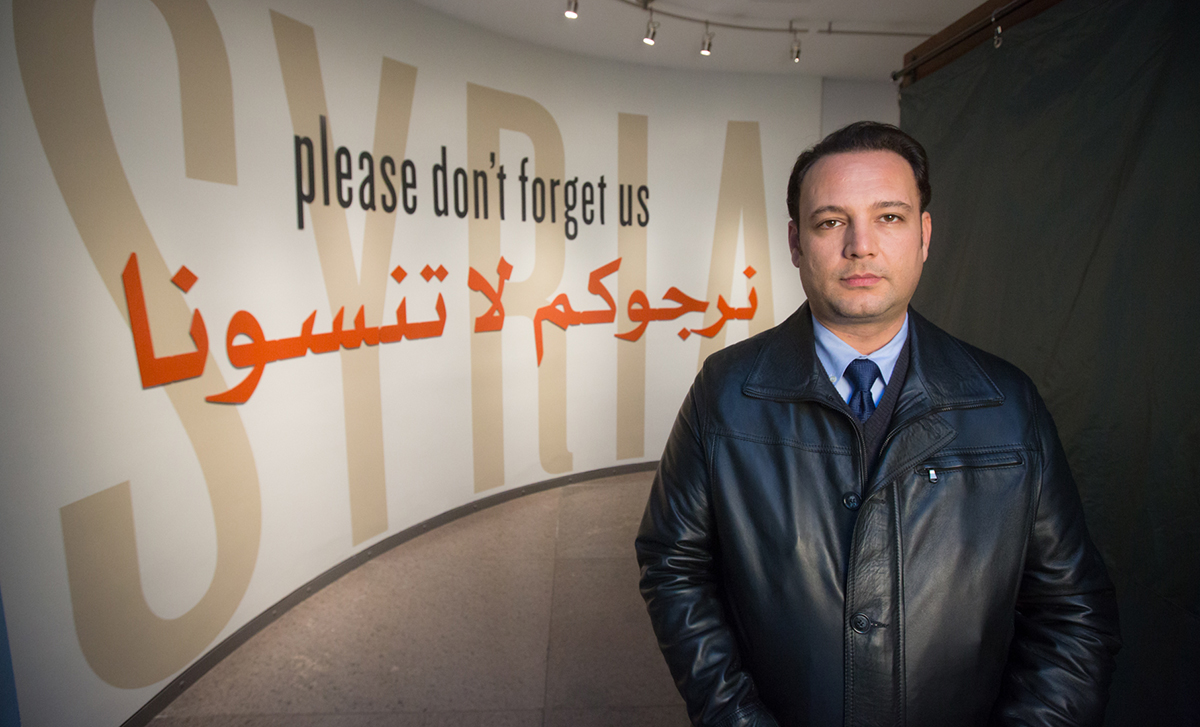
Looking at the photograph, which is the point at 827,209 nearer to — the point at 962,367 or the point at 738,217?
the point at 962,367

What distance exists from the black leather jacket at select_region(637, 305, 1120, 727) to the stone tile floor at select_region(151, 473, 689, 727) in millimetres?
1283

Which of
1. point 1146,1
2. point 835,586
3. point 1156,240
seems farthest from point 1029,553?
point 1146,1

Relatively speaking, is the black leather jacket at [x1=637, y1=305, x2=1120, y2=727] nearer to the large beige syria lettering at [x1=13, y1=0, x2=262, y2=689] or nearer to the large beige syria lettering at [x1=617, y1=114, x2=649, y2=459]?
the large beige syria lettering at [x1=13, y1=0, x2=262, y2=689]

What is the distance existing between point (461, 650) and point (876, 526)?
6.67 feet

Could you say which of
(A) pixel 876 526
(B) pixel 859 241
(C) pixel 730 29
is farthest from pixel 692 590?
(C) pixel 730 29

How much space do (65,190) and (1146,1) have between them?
9.24ft

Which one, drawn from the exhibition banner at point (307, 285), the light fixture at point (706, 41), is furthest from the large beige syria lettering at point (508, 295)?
the light fixture at point (706, 41)

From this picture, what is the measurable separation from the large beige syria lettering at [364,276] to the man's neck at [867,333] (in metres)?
2.51

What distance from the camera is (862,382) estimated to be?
1.12m

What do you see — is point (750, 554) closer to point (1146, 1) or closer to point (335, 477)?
point (1146, 1)

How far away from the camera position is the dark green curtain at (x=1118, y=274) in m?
1.34

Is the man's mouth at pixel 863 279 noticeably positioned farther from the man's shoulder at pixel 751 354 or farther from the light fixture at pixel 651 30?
the light fixture at pixel 651 30

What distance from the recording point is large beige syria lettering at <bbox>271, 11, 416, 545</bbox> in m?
2.88

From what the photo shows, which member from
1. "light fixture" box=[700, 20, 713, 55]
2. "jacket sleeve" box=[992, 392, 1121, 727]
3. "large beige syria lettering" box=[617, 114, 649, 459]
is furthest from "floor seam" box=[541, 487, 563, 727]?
"light fixture" box=[700, 20, 713, 55]
